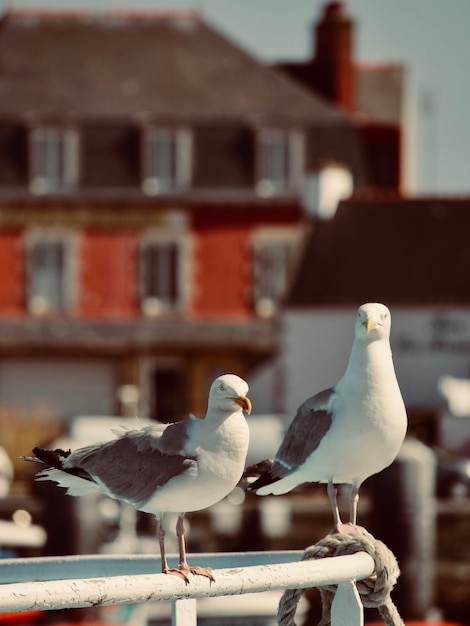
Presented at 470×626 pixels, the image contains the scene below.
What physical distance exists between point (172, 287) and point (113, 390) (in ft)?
10.3

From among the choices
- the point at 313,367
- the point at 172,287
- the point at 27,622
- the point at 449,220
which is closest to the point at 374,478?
the point at 27,622

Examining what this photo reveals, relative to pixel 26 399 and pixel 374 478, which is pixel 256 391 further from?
pixel 374 478

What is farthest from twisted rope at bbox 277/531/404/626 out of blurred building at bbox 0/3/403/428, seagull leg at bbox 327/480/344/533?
blurred building at bbox 0/3/403/428

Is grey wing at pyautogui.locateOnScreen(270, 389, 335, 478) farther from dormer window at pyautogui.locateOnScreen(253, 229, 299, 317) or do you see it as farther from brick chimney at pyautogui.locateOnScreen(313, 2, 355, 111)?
brick chimney at pyautogui.locateOnScreen(313, 2, 355, 111)

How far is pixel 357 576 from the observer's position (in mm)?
4789

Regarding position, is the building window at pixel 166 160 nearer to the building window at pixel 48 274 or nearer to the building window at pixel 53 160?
the building window at pixel 53 160

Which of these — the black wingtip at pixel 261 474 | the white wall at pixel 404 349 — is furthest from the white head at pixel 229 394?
the white wall at pixel 404 349

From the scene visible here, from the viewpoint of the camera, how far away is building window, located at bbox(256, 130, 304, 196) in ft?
138

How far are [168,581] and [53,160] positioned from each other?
38381mm

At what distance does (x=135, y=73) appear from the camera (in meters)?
43.7

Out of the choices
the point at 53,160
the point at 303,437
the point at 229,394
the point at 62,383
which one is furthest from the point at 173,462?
the point at 53,160

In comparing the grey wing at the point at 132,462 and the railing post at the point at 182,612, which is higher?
the grey wing at the point at 132,462

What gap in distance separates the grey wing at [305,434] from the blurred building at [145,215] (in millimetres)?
34731

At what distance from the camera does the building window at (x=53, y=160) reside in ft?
138
